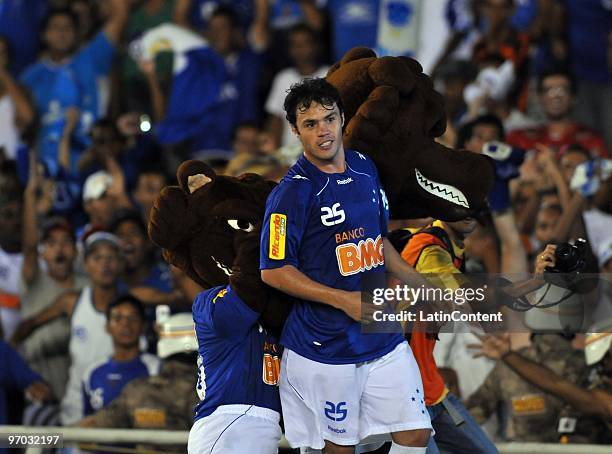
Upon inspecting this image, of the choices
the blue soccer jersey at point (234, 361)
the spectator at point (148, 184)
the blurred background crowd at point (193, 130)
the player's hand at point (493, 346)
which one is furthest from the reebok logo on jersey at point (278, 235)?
the spectator at point (148, 184)

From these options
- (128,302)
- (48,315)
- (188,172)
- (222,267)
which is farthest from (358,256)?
(48,315)

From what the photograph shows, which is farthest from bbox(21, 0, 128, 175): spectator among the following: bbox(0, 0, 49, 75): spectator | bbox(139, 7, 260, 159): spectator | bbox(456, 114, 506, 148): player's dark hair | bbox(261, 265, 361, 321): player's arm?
bbox(261, 265, 361, 321): player's arm

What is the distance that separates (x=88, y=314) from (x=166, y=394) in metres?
1.08

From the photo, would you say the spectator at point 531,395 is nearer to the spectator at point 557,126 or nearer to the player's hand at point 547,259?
the player's hand at point 547,259

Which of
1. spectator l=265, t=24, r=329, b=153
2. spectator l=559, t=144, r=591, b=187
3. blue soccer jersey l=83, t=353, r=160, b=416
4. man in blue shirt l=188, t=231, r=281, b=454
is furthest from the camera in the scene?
spectator l=265, t=24, r=329, b=153

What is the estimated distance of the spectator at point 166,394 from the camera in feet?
23.7

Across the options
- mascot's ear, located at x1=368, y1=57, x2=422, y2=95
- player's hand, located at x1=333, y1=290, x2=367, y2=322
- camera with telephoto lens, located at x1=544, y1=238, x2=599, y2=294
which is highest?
mascot's ear, located at x1=368, y1=57, x2=422, y2=95

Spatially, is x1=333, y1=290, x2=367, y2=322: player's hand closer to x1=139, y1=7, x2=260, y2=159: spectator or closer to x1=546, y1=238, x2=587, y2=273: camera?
x1=546, y1=238, x2=587, y2=273: camera

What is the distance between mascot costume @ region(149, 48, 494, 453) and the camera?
5039 millimetres

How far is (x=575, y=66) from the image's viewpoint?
30.0ft

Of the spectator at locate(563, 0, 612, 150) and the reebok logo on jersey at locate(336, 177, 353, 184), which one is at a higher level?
the spectator at locate(563, 0, 612, 150)

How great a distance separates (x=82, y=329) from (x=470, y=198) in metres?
3.48

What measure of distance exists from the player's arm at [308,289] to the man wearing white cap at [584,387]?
2.20m

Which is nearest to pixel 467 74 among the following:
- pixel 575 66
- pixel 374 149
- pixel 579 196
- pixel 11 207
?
pixel 575 66
